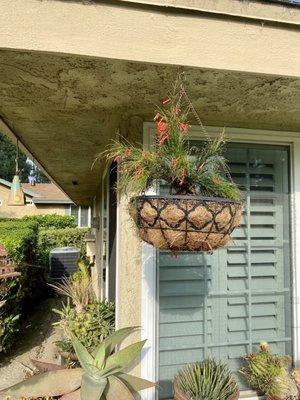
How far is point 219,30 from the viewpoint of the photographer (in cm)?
191

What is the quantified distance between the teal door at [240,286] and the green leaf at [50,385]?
0.63 m

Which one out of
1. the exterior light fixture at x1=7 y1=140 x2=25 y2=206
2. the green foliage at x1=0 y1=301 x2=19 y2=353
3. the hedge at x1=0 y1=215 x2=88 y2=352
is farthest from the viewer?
the hedge at x1=0 y1=215 x2=88 y2=352

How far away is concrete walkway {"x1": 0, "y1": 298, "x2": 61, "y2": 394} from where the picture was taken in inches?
172

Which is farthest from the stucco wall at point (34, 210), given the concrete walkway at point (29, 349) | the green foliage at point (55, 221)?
the concrete walkway at point (29, 349)

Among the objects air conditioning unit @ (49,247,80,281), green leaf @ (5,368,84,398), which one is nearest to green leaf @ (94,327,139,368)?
green leaf @ (5,368,84,398)

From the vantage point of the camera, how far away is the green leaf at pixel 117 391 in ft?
7.16

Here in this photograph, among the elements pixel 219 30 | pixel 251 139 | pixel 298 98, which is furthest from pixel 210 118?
pixel 219 30

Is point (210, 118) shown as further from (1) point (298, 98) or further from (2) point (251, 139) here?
(1) point (298, 98)

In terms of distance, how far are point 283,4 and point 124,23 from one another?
2.89 feet

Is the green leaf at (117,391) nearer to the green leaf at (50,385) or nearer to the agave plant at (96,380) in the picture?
the agave plant at (96,380)

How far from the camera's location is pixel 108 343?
2389 millimetres

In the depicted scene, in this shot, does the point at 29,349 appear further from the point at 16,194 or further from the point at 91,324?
the point at 16,194

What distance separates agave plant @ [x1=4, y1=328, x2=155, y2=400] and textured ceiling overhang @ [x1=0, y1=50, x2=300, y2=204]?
151cm

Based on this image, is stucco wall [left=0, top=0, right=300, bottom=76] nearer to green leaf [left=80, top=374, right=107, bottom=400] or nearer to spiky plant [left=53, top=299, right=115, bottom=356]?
green leaf [left=80, top=374, right=107, bottom=400]
